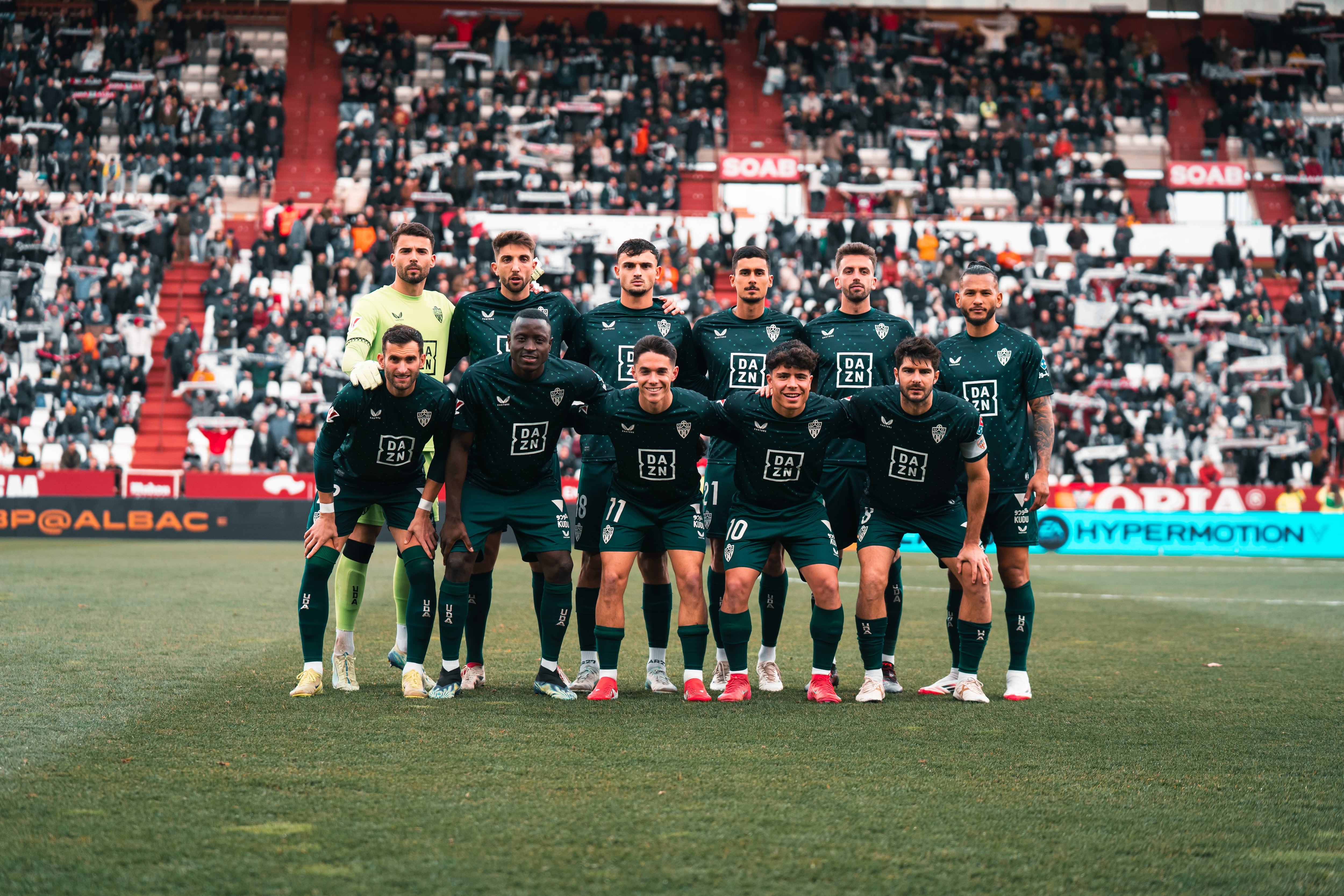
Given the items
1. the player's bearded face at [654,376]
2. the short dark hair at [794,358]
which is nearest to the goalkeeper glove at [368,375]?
the player's bearded face at [654,376]

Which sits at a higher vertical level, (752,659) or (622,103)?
(622,103)

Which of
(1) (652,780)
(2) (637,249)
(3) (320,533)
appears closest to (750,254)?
(2) (637,249)

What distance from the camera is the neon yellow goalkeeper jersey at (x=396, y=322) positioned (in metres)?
7.20

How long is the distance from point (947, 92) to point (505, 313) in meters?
31.1

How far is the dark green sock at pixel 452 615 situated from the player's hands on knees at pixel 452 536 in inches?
7.9

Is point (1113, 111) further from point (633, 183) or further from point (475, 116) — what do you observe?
point (475, 116)

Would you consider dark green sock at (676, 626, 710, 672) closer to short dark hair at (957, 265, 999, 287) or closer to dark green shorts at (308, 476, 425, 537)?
dark green shorts at (308, 476, 425, 537)

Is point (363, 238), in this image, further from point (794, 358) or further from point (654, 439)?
point (794, 358)

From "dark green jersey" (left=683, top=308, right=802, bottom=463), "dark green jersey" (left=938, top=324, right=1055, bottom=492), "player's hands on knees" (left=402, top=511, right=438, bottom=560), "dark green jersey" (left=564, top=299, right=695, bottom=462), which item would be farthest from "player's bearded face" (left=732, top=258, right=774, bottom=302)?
"player's hands on knees" (left=402, top=511, right=438, bottom=560)

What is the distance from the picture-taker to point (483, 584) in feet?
23.9

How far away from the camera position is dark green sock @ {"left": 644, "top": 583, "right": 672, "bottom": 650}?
7383 millimetres

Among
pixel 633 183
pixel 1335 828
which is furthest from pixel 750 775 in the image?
pixel 633 183

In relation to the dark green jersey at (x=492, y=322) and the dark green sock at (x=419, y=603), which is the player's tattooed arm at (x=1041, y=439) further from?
the dark green sock at (x=419, y=603)

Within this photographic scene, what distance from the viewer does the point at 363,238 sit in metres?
29.5
